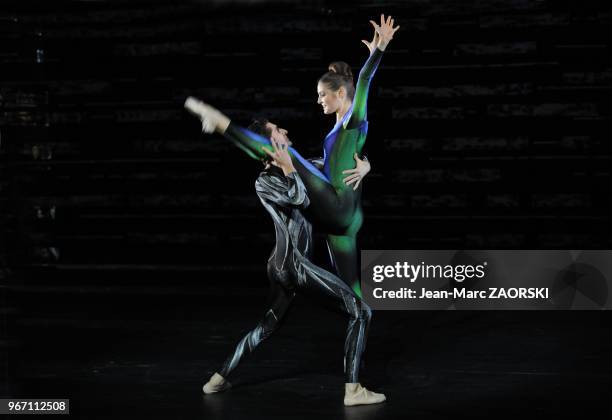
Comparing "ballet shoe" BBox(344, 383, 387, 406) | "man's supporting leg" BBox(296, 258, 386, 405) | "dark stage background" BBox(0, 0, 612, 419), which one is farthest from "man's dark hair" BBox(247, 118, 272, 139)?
"dark stage background" BBox(0, 0, 612, 419)

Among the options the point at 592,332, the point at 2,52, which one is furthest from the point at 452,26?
the point at 2,52

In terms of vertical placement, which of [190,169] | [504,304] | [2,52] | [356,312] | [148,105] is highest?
[2,52]

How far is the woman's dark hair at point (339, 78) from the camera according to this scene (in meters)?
4.12

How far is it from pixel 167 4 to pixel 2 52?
1678 mm

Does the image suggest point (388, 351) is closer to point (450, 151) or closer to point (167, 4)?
point (450, 151)

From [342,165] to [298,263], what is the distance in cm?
53

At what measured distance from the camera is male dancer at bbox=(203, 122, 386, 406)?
3754mm

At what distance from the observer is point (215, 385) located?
4199 millimetres

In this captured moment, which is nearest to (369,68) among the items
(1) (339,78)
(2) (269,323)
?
(1) (339,78)

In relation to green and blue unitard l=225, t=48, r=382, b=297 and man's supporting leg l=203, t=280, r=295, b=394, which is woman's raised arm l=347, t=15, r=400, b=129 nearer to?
green and blue unitard l=225, t=48, r=382, b=297

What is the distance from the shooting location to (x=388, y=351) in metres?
5.15

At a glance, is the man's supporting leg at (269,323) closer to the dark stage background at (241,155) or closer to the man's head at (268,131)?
the man's head at (268,131)

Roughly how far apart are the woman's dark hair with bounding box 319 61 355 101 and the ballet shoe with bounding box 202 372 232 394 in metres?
1.44

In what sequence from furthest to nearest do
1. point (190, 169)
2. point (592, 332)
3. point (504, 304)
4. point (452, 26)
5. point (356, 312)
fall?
1. point (190, 169)
2. point (452, 26)
3. point (504, 304)
4. point (592, 332)
5. point (356, 312)
